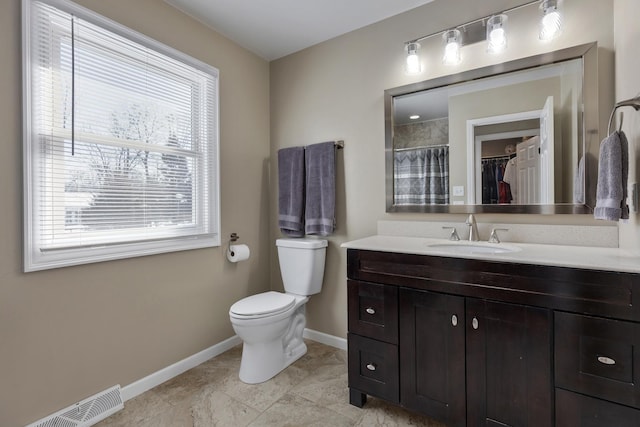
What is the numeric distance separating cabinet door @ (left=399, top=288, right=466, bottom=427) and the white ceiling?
1.81 meters

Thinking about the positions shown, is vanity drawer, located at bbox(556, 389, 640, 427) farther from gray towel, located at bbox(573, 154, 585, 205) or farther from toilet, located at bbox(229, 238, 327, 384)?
toilet, located at bbox(229, 238, 327, 384)

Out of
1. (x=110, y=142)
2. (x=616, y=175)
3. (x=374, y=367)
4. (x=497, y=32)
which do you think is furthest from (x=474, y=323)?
Answer: (x=110, y=142)

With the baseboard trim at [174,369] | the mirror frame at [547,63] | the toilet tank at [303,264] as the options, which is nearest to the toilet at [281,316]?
the toilet tank at [303,264]

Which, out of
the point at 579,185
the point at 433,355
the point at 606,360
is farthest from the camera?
the point at 579,185

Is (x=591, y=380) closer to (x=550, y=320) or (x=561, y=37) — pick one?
(x=550, y=320)

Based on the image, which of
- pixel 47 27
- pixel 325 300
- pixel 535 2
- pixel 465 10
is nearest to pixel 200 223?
pixel 325 300

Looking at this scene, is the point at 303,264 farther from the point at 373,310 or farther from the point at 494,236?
the point at 494,236

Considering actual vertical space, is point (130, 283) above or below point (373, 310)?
above

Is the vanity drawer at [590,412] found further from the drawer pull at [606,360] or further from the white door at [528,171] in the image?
the white door at [528,171]

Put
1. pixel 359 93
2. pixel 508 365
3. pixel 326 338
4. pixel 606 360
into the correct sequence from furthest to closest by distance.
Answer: pixel 326 338 < pixel 359 93 < pixel 508 365 < pixel 606 360

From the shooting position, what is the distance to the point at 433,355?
1454mm

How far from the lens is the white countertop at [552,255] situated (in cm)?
111

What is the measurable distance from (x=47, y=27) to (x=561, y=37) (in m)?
2.58

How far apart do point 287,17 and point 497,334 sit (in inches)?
88.9
